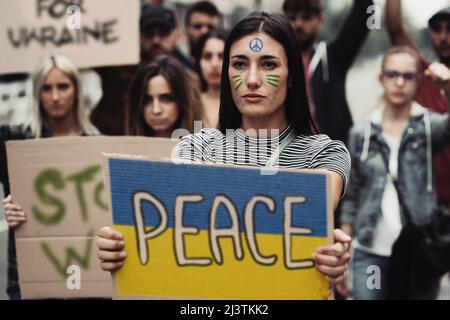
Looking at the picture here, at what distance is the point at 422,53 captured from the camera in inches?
215

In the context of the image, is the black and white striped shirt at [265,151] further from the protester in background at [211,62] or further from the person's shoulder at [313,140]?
the protester in background at [211,62]

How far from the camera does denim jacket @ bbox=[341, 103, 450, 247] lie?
543cm

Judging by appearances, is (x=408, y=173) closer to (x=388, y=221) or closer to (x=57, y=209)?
(x=388, y=221)

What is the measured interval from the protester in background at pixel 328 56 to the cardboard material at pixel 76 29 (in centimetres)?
98

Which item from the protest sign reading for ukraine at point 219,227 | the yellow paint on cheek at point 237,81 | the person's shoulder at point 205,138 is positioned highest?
the yellow paint on cheek at point 237,81

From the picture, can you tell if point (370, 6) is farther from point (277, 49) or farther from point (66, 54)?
point (277, 49)

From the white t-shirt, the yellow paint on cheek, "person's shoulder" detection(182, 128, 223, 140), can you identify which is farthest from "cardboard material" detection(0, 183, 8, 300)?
the yellow paint on cheek

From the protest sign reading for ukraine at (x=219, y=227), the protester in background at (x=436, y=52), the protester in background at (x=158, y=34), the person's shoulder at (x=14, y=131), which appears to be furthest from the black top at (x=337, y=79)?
the protest sign reading for ukraine at (x=219, y=227)

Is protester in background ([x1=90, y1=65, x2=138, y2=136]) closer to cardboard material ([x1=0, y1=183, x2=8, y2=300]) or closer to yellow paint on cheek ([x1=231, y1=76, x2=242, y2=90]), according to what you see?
cardboard material ([x1=0, y1=183, x2=8, y2=300])

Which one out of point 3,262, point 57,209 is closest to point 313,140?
point 57,209

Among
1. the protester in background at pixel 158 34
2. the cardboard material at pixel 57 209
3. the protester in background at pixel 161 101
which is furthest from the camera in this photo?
the protester in background at pixel 158 34

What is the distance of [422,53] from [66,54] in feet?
7.10

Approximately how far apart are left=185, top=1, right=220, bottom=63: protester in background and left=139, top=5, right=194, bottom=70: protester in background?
0.08m

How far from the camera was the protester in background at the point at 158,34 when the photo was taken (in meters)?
5.65
